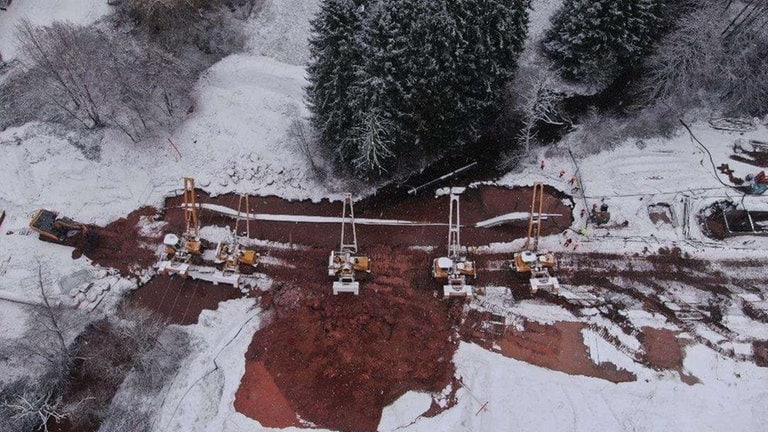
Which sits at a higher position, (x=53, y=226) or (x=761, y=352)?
(x=53, y=226)

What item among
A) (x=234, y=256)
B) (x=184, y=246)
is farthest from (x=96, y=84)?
(x=234, y=256)

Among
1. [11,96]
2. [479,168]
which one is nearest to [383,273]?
[479,168]

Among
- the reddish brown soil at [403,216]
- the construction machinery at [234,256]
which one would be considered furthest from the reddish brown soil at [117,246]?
the construction machinery at [234,256]

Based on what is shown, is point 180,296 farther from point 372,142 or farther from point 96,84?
point 96,84

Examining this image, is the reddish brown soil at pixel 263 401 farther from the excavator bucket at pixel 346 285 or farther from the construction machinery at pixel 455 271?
the construction machinery at pixel 455 271

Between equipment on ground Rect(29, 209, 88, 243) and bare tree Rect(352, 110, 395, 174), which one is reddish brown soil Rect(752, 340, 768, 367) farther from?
equipment on ground Rect(29, 209, 88, 243)

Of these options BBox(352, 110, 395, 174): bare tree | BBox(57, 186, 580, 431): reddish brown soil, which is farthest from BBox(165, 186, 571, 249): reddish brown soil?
BBox(352, 110, 395, 174): bare tree
